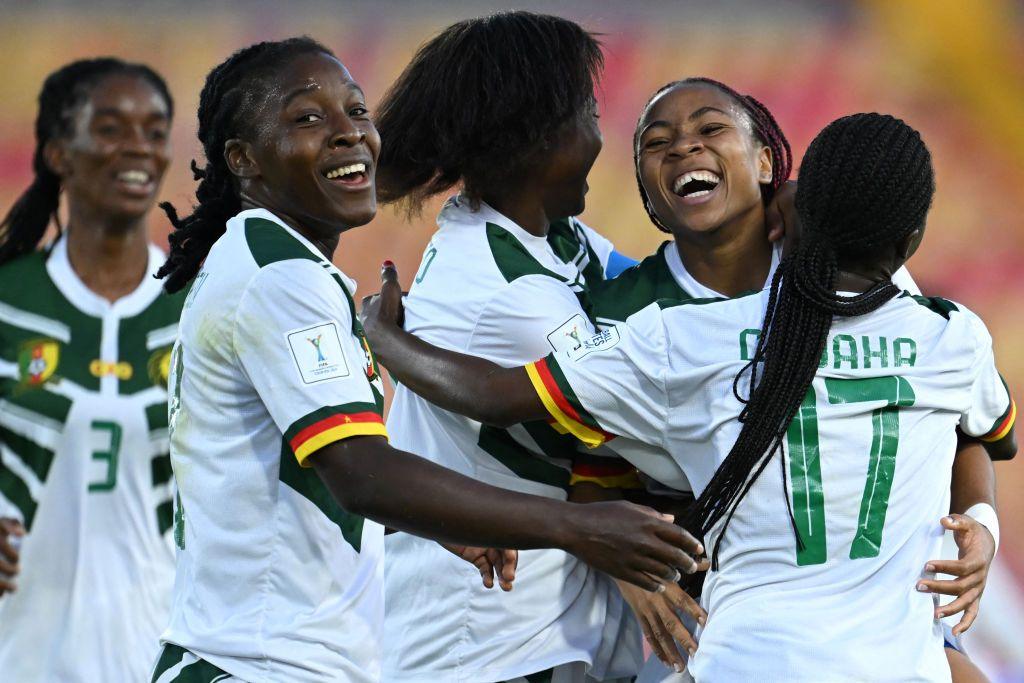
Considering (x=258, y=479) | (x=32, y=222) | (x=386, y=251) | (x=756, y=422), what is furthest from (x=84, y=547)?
(x=386, y=251)

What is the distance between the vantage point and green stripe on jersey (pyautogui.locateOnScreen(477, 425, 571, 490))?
3365mm

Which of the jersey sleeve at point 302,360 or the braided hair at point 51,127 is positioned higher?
the braided hair at point 51,127

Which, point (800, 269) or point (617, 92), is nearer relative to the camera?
point (800, 269)

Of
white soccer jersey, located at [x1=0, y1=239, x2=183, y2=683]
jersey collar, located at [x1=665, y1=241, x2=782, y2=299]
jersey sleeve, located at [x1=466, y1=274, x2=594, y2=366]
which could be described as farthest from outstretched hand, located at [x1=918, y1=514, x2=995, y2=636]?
white soccer jersey, located at [x1=0, y1=239, x2=183, y2=683]

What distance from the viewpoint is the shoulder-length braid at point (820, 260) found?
2680mm

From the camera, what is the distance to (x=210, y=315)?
8.66 feet

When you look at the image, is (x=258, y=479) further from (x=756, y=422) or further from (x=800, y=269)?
(x=800, y=269)

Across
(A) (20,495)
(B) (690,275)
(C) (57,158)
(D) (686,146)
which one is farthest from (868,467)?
(C) (57,158)

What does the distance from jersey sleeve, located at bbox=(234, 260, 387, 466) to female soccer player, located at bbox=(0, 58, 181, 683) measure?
2203 millimetres

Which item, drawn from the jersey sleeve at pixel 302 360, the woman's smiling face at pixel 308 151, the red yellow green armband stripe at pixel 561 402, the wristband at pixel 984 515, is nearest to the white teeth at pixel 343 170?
the woman's smiling face at pixel 308 151

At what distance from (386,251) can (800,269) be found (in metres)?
5.19

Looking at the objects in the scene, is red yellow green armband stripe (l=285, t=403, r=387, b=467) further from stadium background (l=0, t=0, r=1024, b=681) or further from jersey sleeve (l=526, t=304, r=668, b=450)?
stadium background (l=0, t=0, r=1024, b=681)

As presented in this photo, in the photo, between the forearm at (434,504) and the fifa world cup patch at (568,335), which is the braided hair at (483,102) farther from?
the forearm at (434,504)

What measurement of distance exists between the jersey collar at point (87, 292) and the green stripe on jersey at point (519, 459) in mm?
1873
